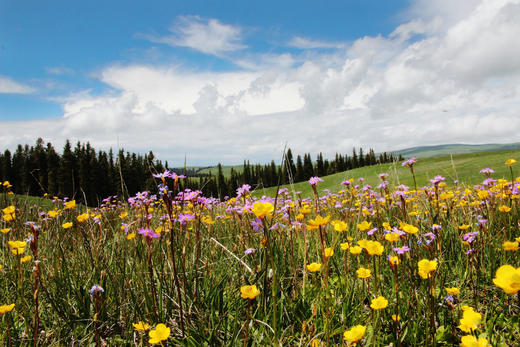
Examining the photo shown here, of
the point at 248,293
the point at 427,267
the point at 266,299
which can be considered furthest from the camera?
the point at 266,299

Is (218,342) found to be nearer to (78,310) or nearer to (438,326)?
(78,310)

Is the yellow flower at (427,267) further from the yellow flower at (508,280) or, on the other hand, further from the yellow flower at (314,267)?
the yellow flower at (314,267)

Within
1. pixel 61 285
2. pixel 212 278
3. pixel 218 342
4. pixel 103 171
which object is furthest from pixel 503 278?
pixel 103 171

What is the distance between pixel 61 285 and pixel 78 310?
24 cm

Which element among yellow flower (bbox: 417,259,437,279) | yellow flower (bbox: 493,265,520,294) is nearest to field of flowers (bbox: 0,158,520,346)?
yellow flower (bbox: 417,259,437,279)

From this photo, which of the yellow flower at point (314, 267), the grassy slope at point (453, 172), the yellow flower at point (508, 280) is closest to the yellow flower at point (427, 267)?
the yellow flower at point (508, 280)

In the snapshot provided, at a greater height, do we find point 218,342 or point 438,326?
point 218,342

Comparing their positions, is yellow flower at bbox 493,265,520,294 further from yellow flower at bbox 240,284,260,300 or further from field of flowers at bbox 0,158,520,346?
yellow flower at bbox 240,284,260,300

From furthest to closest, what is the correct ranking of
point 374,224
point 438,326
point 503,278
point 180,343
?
point 374,224
point 438,326
point 180,343
point 503,278

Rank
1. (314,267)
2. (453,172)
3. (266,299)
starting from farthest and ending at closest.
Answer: (453,172) → (266,299) → (314,267)

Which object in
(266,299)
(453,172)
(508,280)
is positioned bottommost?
(453,172)

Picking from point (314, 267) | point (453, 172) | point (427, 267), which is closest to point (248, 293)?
point (314, 267)

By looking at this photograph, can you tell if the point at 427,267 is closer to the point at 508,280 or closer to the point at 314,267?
the point at 508,280

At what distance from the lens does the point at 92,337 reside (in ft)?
5.57
